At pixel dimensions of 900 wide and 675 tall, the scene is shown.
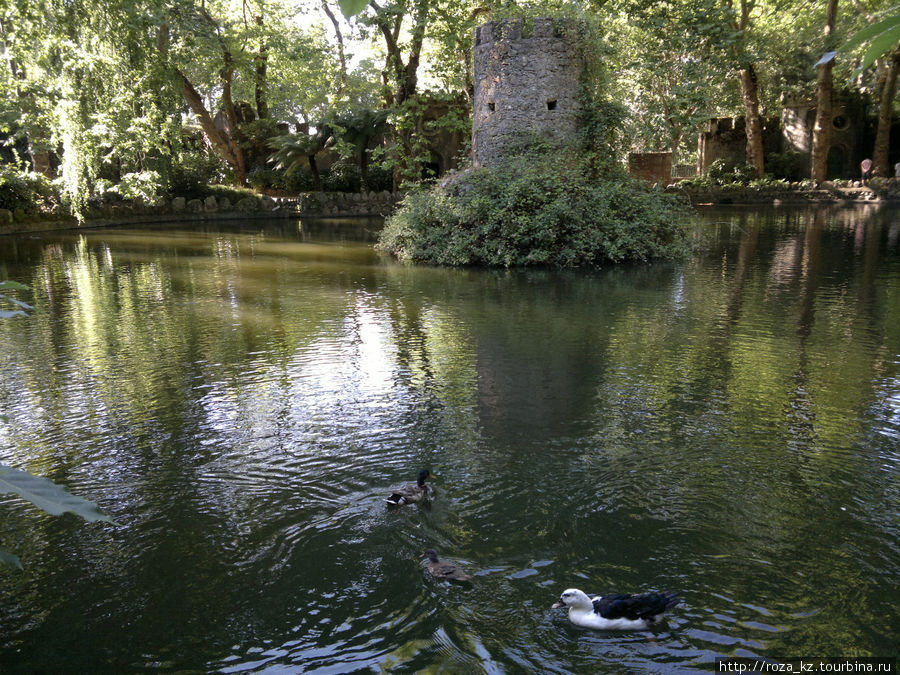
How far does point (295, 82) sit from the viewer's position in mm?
31781

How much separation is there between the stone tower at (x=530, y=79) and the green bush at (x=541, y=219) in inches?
29.0

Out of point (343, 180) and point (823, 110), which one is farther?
point (343, 180)

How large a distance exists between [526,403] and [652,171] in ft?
89.2

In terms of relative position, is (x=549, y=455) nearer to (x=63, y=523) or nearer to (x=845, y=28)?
(x=63, y=523)

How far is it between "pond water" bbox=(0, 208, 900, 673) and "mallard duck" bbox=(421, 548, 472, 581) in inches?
3.1

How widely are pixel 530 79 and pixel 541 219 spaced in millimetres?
3658

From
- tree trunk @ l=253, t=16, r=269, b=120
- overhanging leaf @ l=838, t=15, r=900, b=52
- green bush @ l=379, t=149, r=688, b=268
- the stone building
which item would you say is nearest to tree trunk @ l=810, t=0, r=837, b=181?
the stone building

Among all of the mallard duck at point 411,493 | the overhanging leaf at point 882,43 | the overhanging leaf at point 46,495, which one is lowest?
the mallard duck at point 411,493

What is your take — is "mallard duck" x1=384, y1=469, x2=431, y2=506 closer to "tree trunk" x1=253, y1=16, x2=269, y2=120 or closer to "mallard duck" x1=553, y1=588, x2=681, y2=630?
"mallard duck" x1=553, y1=588, x2=681, y2=630

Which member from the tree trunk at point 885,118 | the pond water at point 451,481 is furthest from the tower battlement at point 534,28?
the tree trunk at point 885,118

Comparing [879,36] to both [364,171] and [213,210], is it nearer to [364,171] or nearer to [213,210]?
[213,210]

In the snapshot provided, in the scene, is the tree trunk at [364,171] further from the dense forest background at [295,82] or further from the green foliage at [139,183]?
the green foliage at [139,183]

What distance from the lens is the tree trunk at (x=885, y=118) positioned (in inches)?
1182

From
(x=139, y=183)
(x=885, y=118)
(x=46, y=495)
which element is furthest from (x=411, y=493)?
(x=885, y=118)
